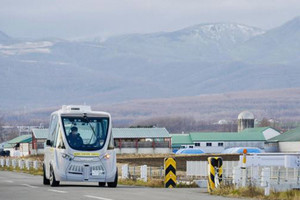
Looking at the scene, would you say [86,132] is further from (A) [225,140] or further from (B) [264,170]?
(A) [225,140]

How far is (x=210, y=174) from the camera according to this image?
95.1 feet

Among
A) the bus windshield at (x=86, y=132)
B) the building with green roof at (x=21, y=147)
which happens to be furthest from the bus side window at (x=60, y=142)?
the building with green roof at (x=21, y=147)

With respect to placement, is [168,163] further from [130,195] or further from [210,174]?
[130,195]

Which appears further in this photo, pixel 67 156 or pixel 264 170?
pixel 67 156

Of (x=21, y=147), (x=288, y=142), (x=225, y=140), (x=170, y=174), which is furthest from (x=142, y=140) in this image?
(x=170, y=174)

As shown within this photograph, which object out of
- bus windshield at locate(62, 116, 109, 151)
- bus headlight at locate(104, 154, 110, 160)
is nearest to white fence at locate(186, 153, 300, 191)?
bus headlight at locate(104, 154, 110, 160)

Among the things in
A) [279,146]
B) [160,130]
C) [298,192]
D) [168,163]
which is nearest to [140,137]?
[160,130]

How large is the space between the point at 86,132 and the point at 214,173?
16.5ft

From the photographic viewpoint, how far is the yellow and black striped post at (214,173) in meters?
28.6

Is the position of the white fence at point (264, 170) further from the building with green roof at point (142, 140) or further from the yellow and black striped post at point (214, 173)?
the building with green roof at point (142, 140)

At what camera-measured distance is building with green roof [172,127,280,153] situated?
6191 inches

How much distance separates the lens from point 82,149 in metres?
31.1

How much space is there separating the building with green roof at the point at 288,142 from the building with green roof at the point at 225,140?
1817 cm

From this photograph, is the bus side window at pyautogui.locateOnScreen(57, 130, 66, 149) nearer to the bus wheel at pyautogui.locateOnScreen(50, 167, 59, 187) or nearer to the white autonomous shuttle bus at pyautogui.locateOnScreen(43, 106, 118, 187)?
the white autonomous shuttle bus at pyautogui.locateOnScreen(43, 106, 118, 187)
